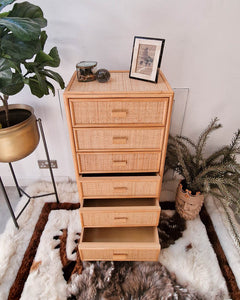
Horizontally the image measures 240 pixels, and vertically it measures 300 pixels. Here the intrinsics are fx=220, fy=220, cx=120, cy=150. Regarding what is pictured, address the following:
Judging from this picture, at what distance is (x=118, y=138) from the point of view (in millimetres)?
1076

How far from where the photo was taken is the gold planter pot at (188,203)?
1.45 metres

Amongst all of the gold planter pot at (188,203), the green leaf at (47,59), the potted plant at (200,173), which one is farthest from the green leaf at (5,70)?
the gold planter pot at (188,203)

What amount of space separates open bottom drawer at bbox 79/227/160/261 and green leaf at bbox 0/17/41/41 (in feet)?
3.34

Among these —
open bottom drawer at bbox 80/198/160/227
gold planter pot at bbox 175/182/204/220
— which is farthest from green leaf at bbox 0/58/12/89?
gold planter pot at bbox 175/182/204/220

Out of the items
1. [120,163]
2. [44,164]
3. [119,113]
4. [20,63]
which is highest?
[20,63]

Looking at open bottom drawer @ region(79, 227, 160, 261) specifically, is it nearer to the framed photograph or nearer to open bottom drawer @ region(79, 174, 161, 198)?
open bottom drawer @ region(79, 174, 161, 198)

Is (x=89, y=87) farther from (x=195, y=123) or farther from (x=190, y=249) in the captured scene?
(x=190, y=249)

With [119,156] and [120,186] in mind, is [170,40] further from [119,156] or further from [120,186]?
[120,186]

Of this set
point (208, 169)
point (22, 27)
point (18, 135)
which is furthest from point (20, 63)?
point (208, 169)

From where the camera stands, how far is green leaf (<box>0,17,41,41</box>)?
0.83 m

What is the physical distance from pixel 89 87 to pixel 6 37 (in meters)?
0.40

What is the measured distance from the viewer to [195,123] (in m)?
1.57

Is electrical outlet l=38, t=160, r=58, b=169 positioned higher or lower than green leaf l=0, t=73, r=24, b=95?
lower

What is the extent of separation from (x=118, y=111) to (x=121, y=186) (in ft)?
1.39
